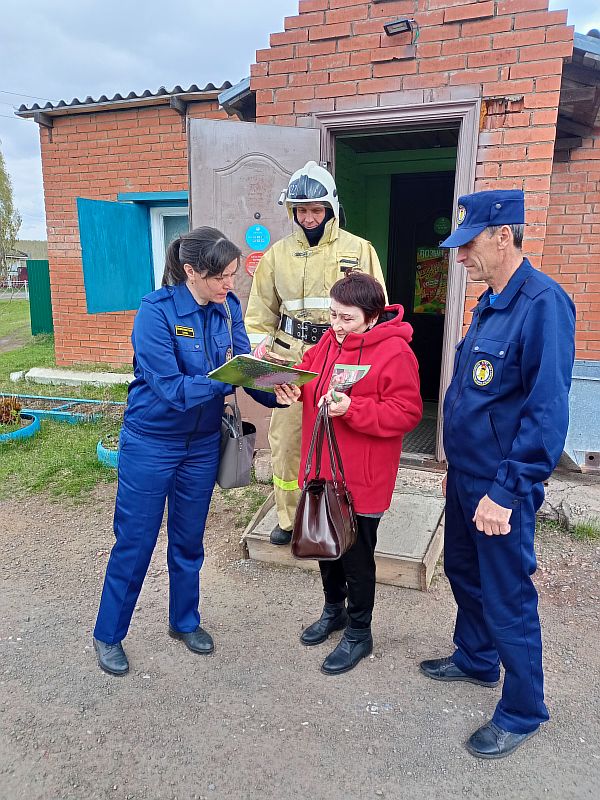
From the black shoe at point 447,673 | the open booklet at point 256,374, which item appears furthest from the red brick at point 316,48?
the black shoe at point 447,673

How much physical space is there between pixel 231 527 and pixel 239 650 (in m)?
1.35

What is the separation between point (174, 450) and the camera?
101 inches

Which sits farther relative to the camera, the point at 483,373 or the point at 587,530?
the point at 587,530

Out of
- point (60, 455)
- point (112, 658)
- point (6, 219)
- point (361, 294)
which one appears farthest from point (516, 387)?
point (6, 219)

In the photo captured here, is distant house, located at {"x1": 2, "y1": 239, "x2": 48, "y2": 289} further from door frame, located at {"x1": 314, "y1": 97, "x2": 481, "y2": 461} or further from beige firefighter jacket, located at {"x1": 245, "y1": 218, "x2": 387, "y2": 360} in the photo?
beige firefighter jacket, located at {"x1": 245, "y1": 218, "x2": 387, "y2": 360}

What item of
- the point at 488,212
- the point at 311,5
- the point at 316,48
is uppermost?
the point at 311,5

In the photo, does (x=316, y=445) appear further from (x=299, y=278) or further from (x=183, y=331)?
(x=299, y=278)

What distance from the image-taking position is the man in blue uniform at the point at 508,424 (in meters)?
1.89

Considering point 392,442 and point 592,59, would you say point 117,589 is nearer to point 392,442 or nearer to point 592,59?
point 392,442

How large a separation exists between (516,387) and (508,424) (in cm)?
13

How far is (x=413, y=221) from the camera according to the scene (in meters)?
6.92

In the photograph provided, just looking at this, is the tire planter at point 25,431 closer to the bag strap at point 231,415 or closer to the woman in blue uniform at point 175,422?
the woman in blue uniform at point 175,422

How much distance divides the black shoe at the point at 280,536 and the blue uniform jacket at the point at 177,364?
3.76ft

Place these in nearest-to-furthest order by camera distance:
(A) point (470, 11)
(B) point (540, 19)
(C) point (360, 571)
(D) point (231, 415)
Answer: (C) point (360, 571) → (D) point (231, 415) → (B) point (540, 19) → (A) point (470, 11)
